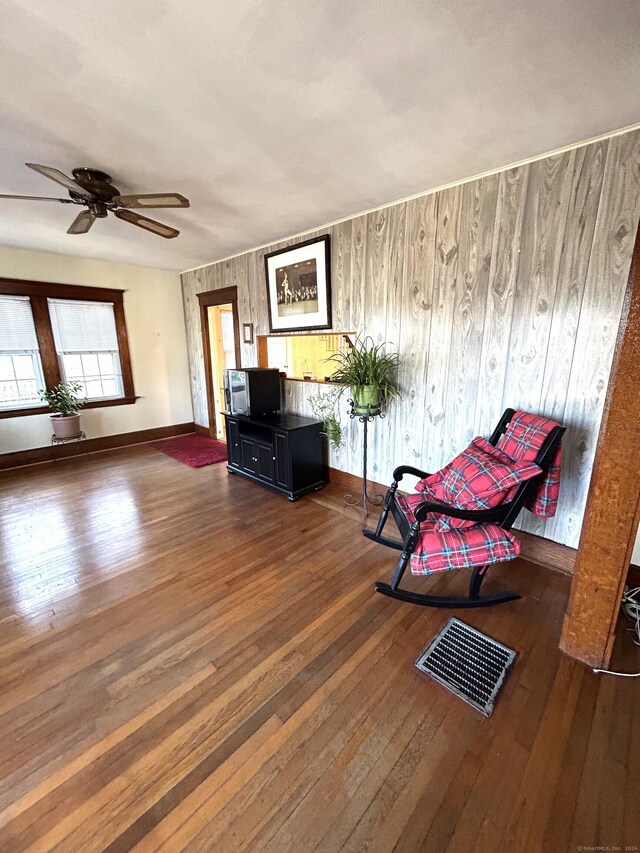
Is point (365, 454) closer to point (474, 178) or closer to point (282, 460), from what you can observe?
point (282, 460)

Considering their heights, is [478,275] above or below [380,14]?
below

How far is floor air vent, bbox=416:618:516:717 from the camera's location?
1.48m

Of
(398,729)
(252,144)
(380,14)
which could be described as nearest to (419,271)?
(252,144)

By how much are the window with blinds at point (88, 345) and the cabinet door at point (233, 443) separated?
233 centimetres

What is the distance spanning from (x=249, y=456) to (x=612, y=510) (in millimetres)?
3023

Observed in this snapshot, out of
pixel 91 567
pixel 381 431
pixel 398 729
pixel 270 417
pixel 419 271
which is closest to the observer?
pixel 398 729

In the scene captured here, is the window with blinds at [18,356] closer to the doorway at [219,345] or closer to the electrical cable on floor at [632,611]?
the doorway at [219,345]

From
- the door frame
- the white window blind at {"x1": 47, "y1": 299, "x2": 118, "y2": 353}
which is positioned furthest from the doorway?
the white window blind at {"x1": 47, "y1": 299, "x2": 118, "y2": 353}

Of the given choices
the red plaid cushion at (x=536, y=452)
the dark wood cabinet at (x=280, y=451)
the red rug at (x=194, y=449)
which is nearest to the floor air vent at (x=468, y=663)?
the red plaid cushion at (x=536, y=452)

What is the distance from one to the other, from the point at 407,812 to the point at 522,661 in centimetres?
87

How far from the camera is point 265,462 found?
3529mm

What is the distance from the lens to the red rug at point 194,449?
14.7ft

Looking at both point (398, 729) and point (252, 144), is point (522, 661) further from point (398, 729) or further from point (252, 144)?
point (252, 144)

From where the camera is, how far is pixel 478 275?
7.80 feet
